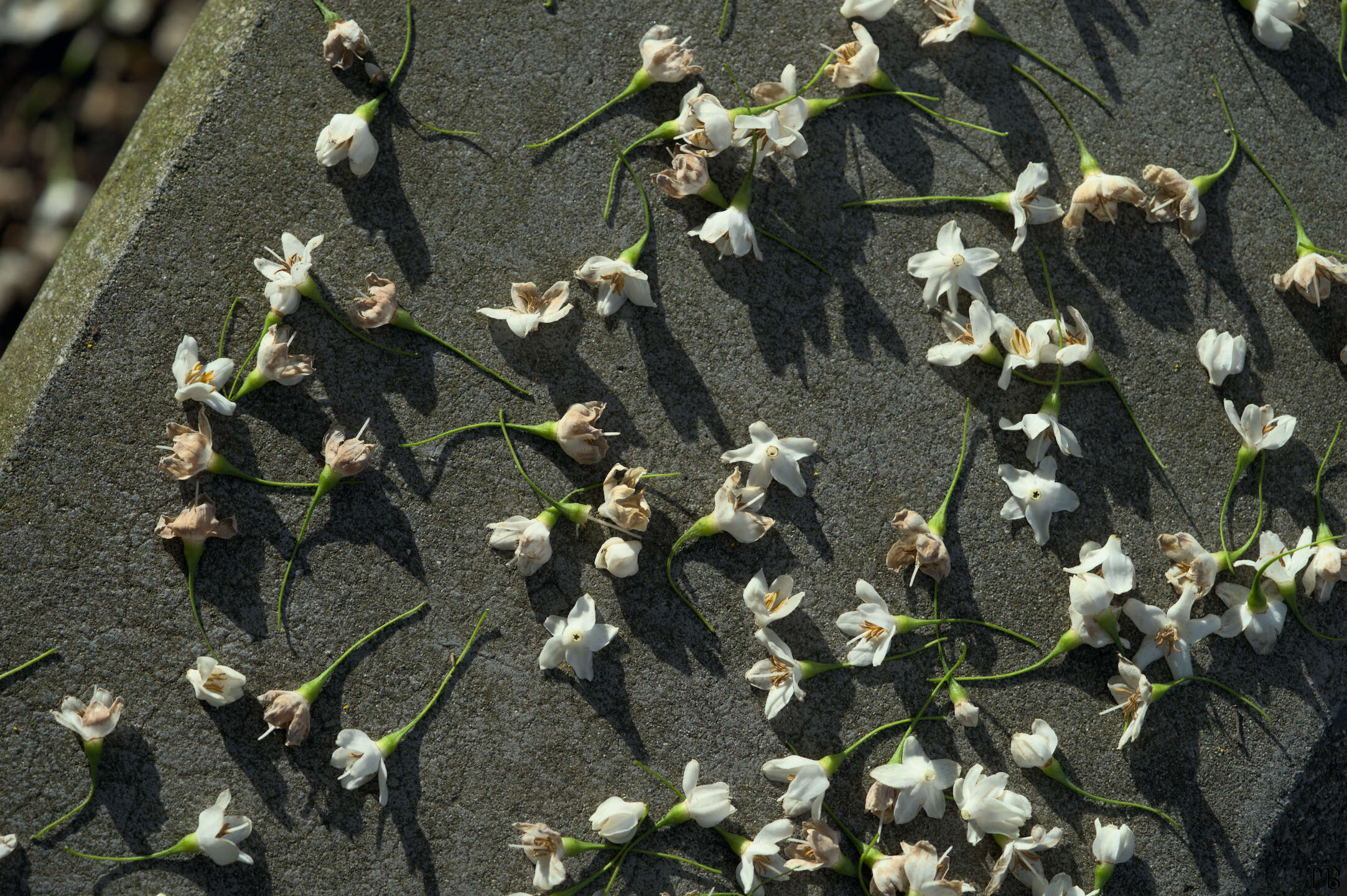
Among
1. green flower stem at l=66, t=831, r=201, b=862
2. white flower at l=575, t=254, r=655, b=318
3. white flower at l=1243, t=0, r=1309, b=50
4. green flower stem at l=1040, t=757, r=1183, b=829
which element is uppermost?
white flower at l=1243, t=0, r=1309, b=50

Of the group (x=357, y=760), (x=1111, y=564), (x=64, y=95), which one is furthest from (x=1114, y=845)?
(x=64, y=95)

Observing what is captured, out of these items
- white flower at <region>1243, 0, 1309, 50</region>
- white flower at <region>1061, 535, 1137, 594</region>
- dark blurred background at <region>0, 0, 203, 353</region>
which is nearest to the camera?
white flower at <region>1061, 535, 1137, 594</region>

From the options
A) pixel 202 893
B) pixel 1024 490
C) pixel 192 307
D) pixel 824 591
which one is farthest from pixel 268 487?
pixel 1024 490

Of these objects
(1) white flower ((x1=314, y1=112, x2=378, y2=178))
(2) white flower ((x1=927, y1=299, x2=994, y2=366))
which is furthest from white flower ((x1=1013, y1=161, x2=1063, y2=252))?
(1) white flower ((x1=314, y1=112, x2=378, y2=178))

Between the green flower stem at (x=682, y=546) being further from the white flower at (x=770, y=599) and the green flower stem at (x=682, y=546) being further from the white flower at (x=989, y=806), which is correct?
the white flower at (x=989, y=806)

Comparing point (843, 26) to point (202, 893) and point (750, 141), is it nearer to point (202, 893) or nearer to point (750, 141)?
point (750, 141)

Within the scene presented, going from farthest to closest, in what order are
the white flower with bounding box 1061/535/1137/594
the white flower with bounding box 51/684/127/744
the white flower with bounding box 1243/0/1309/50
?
the white flower with bounding box 1243/0/1309/50
the white flower with bounding box 1061/535/1137/594
the white flower with bounding box 51/684/127/744

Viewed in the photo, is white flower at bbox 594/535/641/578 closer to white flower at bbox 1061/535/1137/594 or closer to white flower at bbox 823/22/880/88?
white flower at bbox 1061/535/1137/594
